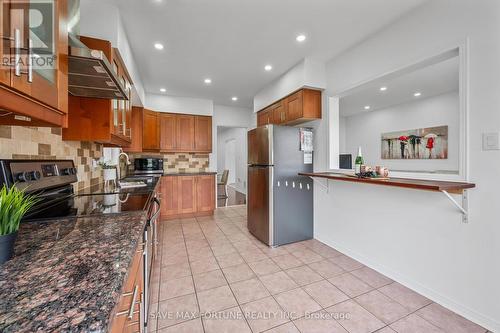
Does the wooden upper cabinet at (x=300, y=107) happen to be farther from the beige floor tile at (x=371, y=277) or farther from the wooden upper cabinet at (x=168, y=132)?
the wooden upper cabinet at (x=168, y=132)

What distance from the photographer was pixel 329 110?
2867 mm

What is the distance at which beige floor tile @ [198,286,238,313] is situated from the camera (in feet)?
5.50

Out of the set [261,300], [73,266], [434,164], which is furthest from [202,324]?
[434,164]

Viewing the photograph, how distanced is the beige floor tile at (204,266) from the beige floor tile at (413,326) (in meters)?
1.65

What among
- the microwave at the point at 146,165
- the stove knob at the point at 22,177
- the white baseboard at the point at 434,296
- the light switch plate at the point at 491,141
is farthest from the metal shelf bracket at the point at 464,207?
the microwave at the point at 146,165

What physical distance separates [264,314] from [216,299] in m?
0.44

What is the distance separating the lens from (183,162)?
4.83m

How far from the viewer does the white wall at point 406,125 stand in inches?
150

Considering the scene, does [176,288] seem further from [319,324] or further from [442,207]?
[442,207]

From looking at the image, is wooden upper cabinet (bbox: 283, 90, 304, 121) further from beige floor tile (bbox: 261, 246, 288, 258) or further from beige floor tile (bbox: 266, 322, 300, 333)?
beige floor tile (bbox: 266, 322, 300, 333)

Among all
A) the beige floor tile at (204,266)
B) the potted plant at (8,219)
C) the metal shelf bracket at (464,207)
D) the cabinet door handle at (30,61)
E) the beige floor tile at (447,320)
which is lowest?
the beige floor tile at (447,320)

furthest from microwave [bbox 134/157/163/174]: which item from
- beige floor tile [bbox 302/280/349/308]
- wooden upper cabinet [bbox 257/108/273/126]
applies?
beige floor tile [bbox 302/280/349/308]

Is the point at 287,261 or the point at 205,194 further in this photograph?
the point at 205,194

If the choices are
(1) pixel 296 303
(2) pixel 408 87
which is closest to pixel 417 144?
(2) pixel 408 87
